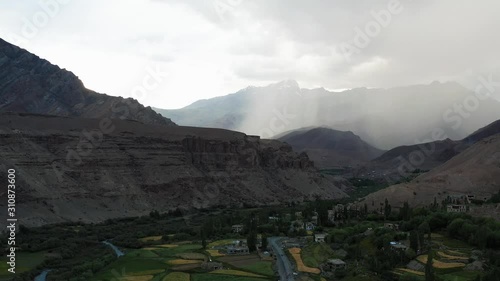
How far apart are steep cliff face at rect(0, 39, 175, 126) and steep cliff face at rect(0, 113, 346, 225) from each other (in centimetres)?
2434

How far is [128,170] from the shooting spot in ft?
266

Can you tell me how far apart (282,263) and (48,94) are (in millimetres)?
105834

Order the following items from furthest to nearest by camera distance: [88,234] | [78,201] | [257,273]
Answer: [78,201] < [88,234] < [257,273]

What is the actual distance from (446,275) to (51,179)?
54536 mm

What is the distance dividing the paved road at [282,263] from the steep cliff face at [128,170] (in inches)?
1144

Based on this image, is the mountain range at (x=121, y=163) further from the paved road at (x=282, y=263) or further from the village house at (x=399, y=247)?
the village house at (x=399, y=247)

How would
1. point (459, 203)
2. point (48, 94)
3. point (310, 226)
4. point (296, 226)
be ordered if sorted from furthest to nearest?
point (48, 94), point (459, 203), point (310, 226), point (296, 226)

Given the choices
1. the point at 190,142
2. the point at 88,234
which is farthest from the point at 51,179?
the point at 190,142

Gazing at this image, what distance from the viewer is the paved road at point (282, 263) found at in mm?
36119

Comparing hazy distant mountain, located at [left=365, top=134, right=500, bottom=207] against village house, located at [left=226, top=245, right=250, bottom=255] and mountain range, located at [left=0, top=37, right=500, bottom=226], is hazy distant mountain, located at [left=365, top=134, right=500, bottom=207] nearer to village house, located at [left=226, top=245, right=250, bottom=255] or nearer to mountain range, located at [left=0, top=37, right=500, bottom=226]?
mountain range, located at [left=0, top=37, right=500, bottom=226]

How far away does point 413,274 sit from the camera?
3347cm

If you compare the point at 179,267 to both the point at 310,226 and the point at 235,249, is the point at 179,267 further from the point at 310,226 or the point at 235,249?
the point at 310,226

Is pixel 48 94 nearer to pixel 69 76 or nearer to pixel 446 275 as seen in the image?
pixel 69 76

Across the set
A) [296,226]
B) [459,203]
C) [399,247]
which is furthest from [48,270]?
[459,203]
